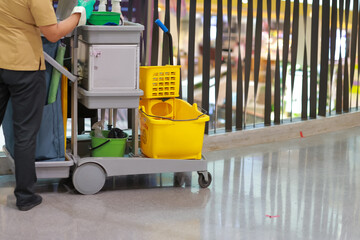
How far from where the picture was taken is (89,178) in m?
3.66

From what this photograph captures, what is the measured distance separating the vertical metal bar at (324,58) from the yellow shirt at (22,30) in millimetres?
3265

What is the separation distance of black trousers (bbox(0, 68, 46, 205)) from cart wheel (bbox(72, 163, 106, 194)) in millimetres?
311

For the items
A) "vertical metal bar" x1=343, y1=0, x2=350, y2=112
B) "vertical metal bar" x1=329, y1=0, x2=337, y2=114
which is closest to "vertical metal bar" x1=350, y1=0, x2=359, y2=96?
"vertical metal bar" x1=343, y1=0, x2=350, y2=112

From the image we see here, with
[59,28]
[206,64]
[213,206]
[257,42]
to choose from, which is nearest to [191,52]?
[206,64]

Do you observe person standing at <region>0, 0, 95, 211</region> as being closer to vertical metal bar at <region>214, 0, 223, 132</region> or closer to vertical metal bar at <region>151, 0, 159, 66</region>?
vertical metal bar at <region>151, 0, 159, 66</region>

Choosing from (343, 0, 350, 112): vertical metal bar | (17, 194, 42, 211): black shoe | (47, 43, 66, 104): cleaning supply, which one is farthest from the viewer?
(343, 0, 350, 112): vertical metal bar

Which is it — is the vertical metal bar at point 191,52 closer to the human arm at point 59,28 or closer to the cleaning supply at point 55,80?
the cleaning supply at point 55,80

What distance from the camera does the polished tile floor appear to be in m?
3.15

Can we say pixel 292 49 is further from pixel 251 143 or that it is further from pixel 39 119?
pixel 39 119

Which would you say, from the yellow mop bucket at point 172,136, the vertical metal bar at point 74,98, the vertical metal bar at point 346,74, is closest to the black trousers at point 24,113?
the vertical metal bar at point 74,98

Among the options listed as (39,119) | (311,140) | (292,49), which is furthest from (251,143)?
(39,119)

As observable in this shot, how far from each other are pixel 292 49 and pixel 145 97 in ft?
6.78

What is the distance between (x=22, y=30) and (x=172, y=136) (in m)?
1.13

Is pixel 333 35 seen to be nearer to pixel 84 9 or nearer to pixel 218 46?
pixel 218 46
